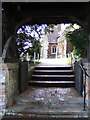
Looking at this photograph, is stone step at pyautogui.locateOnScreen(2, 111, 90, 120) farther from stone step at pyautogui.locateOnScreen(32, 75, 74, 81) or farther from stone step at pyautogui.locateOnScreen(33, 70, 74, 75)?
stone step at pyautogui.locateOnScreen(33, 70, 74, 75)

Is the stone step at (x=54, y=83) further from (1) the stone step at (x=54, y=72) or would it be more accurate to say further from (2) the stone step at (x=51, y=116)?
(2) the stone step at (x=51, y=116)

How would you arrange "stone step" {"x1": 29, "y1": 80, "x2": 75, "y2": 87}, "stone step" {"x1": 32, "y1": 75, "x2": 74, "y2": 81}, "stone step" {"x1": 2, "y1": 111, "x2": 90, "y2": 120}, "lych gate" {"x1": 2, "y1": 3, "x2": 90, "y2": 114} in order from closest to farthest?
"stone step" {"x1": 2, "y1": 111, "x2": 90, "y2": 120} → "lych gate" {"x1": 2, "y1": 3, "x2": 90, "y2": 114} → "stone step" {"x1": 29, "y1": 80, "x2": 75, "y2": 87} → "stone step" {"x1": 32, "y1": 75, "x2": 74, "y2": 81}

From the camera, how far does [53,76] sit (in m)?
8.45

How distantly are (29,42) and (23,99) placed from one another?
410 centimetres

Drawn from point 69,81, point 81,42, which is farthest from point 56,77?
point 81,42

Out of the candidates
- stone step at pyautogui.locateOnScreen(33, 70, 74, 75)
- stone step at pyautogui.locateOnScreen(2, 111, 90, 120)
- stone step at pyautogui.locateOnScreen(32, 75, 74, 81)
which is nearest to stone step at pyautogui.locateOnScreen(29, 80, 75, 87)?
stone step at pyautogui.locateOnScreen(32, 75, 74, 81)

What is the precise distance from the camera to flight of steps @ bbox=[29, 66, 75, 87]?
Result: 7.77 metres

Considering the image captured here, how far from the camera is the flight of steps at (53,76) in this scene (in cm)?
777

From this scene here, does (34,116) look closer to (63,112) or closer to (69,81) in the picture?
(63,112)

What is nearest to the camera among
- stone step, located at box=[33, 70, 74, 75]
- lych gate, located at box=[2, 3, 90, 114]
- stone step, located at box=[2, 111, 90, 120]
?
stone step, located at box=[2, 111, 90, 120]

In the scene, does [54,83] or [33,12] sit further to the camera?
[54,83]

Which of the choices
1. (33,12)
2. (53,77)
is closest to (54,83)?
(53,77)

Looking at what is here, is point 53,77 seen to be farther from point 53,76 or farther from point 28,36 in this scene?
point 28,36

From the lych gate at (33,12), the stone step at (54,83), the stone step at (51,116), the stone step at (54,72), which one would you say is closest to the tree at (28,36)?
the stone step at (54,72)
